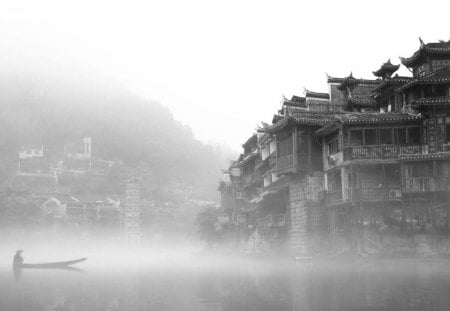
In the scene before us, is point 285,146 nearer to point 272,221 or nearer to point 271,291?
point 272,221

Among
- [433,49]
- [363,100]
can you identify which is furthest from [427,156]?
[363,100]

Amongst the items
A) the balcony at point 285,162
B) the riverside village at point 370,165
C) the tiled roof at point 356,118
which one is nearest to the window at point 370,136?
the riverside village at point 370,165

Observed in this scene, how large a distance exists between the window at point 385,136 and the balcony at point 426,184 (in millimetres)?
3463

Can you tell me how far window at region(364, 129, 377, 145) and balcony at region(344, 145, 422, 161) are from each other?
90cm

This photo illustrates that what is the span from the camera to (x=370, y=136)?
124ft

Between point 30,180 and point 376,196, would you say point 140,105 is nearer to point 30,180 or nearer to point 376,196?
point 30,180

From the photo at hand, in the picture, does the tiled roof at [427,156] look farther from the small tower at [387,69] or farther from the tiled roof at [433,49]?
the small tower at [387,69]

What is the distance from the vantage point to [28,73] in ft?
460

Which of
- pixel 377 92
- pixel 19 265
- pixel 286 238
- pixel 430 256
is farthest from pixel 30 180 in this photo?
pixel 430 256

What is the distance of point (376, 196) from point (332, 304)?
18581 mm

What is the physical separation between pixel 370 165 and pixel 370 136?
203 cm

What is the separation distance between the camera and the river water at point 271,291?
1914 cm

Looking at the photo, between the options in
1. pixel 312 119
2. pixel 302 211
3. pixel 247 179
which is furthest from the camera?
pixel 247 179

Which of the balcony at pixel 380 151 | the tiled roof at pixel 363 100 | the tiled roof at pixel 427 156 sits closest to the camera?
the tiled roof at pixel 427 156
